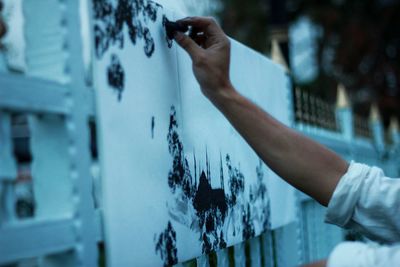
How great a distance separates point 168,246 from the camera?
144cm

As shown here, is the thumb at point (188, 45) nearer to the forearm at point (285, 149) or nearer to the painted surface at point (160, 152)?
the painted surface at point (160, 152)

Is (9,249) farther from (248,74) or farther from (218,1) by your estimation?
(218,1)

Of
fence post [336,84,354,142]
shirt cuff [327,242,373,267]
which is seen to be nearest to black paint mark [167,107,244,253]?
shirt cuff [327,242,373,267]

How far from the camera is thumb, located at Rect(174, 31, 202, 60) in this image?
1.59 m

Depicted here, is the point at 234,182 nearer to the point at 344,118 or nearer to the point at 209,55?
the point at 209,55

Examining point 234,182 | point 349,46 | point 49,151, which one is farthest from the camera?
point 349,46

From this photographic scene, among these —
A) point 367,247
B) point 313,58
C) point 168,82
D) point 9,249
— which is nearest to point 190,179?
point 168,82

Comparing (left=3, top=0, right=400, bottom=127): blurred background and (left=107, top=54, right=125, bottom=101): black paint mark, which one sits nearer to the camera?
(left=107, top=54, right=125, bottom=101): black paint mark

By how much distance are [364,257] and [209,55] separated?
2.33 feet

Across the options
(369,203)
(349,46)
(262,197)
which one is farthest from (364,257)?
(349,46)

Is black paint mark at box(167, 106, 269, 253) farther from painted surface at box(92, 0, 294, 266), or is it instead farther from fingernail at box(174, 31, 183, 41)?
fingernail at box(174, 31, 183, 41)

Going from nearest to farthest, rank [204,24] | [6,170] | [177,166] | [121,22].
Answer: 1. [6,170]
2. [121,22]
3. [177,166]
4. [204,24]

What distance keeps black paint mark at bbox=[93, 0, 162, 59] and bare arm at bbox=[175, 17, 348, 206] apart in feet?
0.49

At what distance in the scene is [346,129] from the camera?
497 cm
